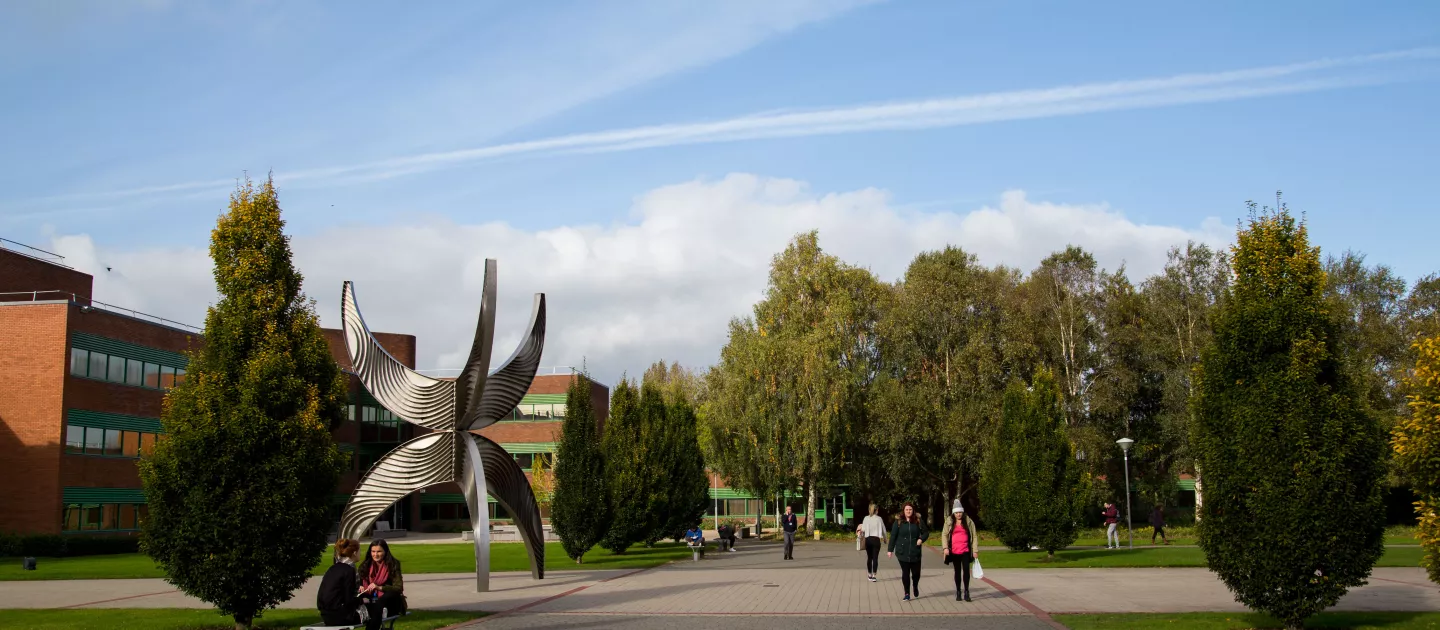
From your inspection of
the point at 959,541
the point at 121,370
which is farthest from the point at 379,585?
the point at 121,370

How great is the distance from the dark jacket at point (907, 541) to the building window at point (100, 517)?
106 ft

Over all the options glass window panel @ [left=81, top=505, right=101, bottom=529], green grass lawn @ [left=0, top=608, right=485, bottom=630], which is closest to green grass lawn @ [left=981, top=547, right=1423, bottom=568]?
green grass lawn @ [left=0, top=608, right=485, bottom=630]

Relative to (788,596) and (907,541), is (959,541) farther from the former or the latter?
(788,596)

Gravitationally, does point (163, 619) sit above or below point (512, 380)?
below

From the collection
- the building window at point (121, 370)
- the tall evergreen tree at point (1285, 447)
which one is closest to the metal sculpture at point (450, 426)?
the tall evergreen tree at point (1285, 447)

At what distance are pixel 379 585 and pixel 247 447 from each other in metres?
2.99

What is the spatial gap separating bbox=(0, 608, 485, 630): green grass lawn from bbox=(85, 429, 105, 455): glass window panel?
27.2 meters

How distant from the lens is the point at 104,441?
43062 millimetres

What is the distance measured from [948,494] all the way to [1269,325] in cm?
3957

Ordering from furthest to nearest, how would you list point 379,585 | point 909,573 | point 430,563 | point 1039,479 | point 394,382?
point 430,563, point 1039,479, point 394,382, point 909,573, point 379,585

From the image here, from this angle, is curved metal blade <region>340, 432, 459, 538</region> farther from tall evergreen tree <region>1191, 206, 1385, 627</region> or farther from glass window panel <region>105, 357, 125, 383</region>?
glass window panel <region>105, 357, 125, 383</region>

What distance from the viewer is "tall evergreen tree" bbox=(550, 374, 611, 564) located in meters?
29.7

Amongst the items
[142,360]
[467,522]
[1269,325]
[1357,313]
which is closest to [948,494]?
[1357,313]

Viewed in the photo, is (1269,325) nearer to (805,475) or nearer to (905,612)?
(905,612)
